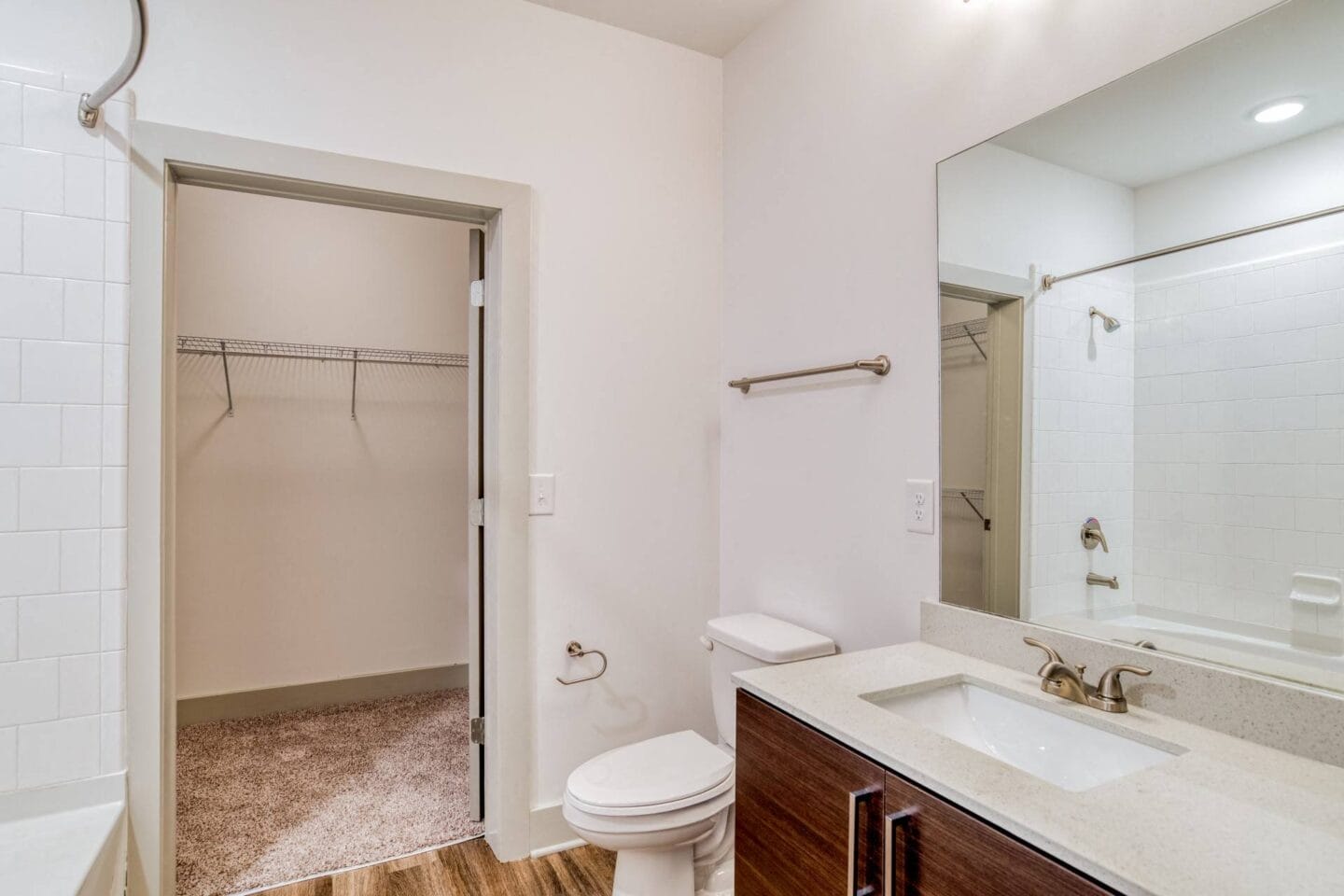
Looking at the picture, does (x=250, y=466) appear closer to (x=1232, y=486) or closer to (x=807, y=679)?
(x=807, y=679)

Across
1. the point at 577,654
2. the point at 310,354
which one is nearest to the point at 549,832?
the point at 577,654

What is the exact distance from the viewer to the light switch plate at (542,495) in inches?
81.8

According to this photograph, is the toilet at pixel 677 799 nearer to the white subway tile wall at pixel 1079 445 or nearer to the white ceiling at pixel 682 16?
the white subway tile wall at pixel 1079 445

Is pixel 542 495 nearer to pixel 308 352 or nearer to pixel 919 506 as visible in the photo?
pixel 919 506

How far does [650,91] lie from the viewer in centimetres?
227

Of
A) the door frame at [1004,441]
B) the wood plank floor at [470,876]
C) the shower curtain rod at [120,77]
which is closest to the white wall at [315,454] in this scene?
the shower curtain rod at [120,77]

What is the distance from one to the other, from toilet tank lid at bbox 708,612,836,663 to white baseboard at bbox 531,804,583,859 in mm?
751

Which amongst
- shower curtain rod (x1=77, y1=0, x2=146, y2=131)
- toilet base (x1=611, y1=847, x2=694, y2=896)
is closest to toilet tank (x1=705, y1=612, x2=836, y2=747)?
toilet base (x1=611, y1=847, x2=694, y2=896)

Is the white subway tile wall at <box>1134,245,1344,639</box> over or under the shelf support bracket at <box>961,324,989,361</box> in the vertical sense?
under

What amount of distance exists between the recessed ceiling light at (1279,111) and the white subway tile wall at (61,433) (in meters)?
2.25

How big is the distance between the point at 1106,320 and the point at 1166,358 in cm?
13

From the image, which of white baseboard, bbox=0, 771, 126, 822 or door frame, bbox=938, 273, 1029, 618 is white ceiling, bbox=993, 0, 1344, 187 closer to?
door frame, bbox=938, 273, 1029, 618

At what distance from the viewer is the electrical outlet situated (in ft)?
5.18

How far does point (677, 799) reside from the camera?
161 cm
